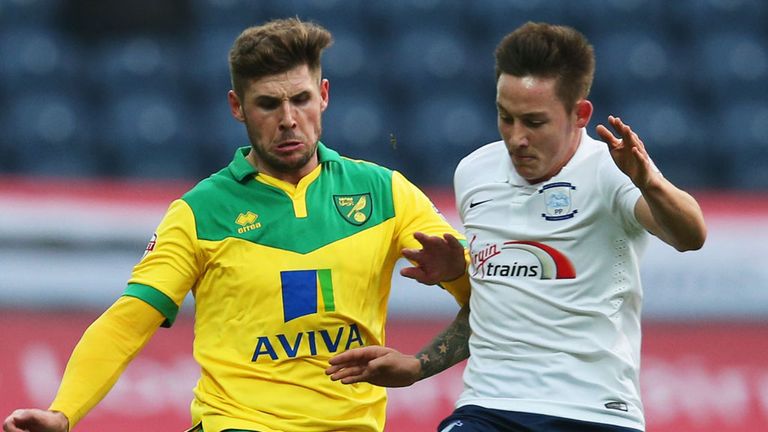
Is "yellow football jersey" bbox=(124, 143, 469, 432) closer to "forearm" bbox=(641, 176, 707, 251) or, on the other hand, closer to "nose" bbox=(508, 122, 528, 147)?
"nose" bbox=(508, 122, 528, 147)

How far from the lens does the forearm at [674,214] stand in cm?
378

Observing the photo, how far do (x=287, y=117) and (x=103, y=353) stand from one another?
935 mm

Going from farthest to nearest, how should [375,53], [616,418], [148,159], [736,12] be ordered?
[736,12]
[375,53]
[148,159]
[616,418]

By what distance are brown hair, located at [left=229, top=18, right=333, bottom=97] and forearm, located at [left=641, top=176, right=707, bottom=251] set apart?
123 cm

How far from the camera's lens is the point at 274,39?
4.42m

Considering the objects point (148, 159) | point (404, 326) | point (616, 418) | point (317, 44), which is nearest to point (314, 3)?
point (148, 159)

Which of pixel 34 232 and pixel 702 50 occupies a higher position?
pixel 702 50

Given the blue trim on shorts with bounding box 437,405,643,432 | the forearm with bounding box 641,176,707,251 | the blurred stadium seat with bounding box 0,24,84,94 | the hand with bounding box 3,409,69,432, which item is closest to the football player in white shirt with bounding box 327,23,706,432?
the blue trim on shorts with bounding box 437,405,643,432

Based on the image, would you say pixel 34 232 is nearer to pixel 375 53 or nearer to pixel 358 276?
pixel 358 276

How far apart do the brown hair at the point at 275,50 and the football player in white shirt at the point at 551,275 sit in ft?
1.99

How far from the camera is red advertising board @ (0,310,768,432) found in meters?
7.07

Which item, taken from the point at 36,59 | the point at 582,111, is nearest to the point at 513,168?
the point at 582,111

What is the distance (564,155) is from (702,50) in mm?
7277

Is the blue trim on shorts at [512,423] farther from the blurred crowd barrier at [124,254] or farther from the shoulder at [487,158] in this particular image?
the blurred crowd barrier at [124,254]
